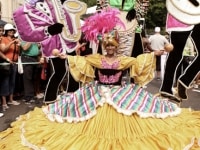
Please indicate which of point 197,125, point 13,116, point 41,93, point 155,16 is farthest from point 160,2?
point 197,125

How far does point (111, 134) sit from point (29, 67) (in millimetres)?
3605

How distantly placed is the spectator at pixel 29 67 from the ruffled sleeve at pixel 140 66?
300 centimetres

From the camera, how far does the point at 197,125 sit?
3.81 meters

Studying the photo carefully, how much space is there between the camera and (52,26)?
16.0 feet

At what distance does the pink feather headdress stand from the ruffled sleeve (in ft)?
1.08

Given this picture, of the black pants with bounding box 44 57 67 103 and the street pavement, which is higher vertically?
the black pants with bounding box 44 57 67 103

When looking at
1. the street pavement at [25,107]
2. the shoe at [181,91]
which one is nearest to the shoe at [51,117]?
the street pavement at [25,107]

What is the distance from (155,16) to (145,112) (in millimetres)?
21278

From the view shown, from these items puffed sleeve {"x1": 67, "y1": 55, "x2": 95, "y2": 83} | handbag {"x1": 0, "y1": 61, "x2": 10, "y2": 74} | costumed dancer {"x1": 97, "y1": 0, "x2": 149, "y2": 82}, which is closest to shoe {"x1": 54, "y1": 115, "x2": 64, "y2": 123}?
puffed sleeve {"x1": 67, "y1": 55, "x2": 95, "y2": 83}

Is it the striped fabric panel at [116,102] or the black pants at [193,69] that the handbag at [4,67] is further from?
the black pants at [193,69]

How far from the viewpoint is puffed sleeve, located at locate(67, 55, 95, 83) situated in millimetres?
4039

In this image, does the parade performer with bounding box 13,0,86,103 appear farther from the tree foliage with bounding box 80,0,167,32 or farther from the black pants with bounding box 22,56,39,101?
the tree foliage with bounding box 80,0,167,32

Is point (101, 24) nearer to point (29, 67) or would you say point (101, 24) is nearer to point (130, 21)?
point (130, 21)

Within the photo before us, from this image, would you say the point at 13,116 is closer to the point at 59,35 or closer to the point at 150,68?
the point at 59,35
